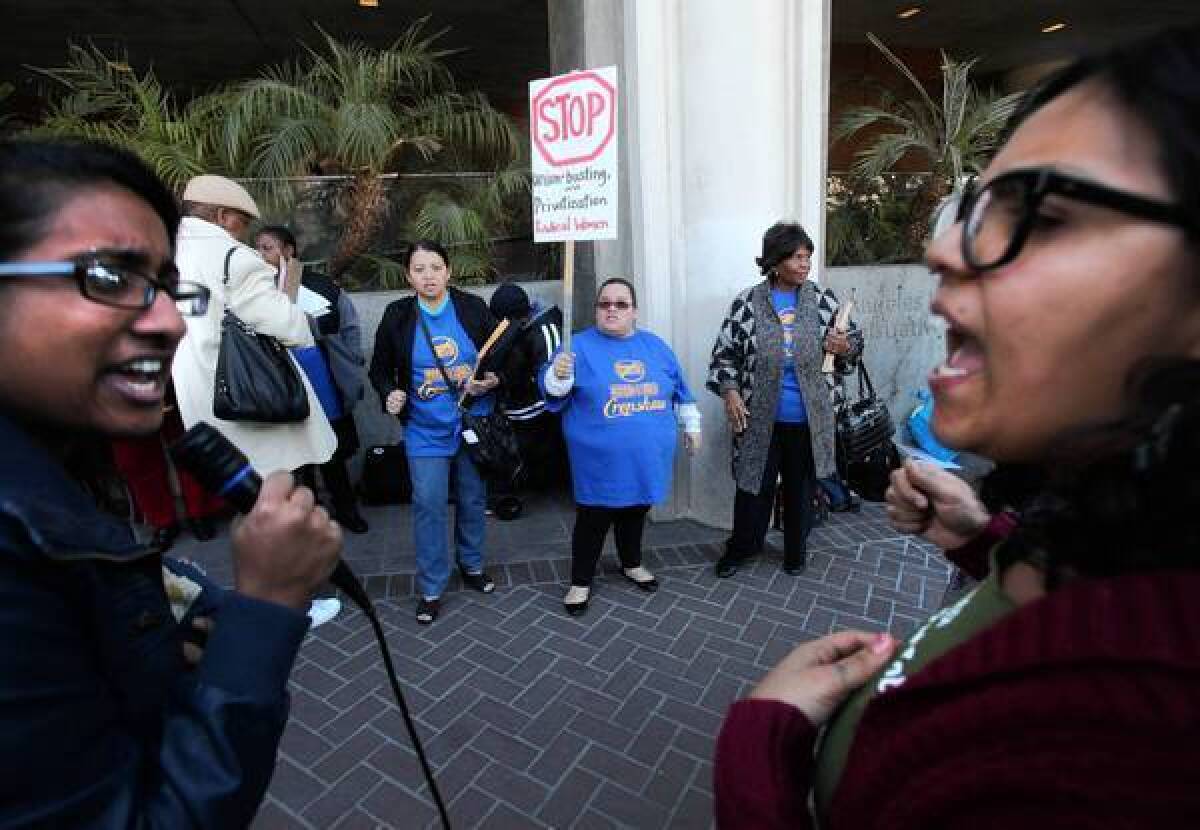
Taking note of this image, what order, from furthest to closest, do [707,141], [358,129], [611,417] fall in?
[358,129] → [707,141] → [611,417]

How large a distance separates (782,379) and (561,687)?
2.10 meters

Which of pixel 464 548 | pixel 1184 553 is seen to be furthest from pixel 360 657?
pixel 1184 553

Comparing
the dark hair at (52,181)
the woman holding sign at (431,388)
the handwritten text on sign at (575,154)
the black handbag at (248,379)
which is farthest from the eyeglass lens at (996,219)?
the black handbag at (248,379)

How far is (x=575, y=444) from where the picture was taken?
382cm

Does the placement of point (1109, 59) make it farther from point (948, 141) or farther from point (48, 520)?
point (948, 141)

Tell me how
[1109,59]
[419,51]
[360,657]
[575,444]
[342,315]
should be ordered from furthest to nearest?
[419,51]
[342,315]
[575,444]
[360,657]
[1109,59]

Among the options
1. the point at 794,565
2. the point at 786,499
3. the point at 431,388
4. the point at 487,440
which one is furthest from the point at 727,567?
the point at 431,388

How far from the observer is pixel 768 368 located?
13.1 ft

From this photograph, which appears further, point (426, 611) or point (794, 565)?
point (794, 565)

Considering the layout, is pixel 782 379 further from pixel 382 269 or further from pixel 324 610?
pixel 382 269

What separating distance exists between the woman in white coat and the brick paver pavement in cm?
106

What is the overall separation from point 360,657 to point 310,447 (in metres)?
1.21

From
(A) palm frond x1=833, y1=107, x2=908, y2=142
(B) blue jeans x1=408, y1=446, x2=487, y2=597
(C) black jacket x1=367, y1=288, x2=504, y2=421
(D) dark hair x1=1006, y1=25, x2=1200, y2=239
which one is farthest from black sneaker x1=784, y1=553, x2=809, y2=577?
(A) palm frond x1=833, y1=107, x2=908, y2=142

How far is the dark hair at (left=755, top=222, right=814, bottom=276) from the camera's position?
391cm
